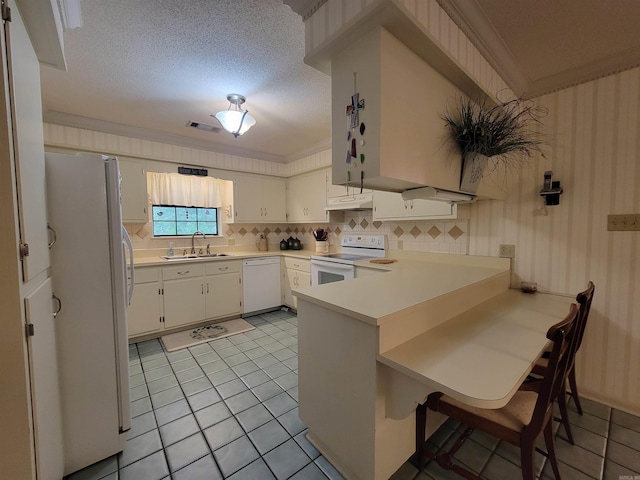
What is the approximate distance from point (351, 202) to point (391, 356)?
2413mm

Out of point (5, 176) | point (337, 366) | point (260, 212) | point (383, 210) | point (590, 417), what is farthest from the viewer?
point (260, 212)

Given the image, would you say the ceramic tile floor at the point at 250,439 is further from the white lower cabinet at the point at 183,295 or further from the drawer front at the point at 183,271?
the drawer front at the point at 183,271

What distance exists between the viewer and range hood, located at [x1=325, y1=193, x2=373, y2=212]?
3.15m

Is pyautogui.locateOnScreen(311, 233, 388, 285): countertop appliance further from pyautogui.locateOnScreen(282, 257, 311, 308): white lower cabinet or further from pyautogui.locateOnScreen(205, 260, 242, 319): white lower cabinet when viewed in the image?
pyautogui.locateOnScreen(205, 260, 242, 319): white lower cabinet

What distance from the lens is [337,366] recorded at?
1.33 meters

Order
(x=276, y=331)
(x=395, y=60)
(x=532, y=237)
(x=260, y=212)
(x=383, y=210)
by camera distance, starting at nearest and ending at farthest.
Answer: (x=395, y=60) < (x=532, y=237) < (x=383, y=210) < (x=276, y=331) < (x=260, y=212)

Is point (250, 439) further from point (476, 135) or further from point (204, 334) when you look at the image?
Result: point (476, 135)

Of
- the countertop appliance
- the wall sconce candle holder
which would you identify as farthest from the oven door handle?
the wall sconce candle holder

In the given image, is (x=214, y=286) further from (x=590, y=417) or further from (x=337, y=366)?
(x=590, y=417)

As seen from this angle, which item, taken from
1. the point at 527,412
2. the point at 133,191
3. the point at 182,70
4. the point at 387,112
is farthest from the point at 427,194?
the point at 133,191

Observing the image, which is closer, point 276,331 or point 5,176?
point 5,176

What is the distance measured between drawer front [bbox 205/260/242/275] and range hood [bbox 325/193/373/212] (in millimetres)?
1463

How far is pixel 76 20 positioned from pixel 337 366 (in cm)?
224

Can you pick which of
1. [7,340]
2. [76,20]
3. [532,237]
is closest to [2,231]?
[7,340]
